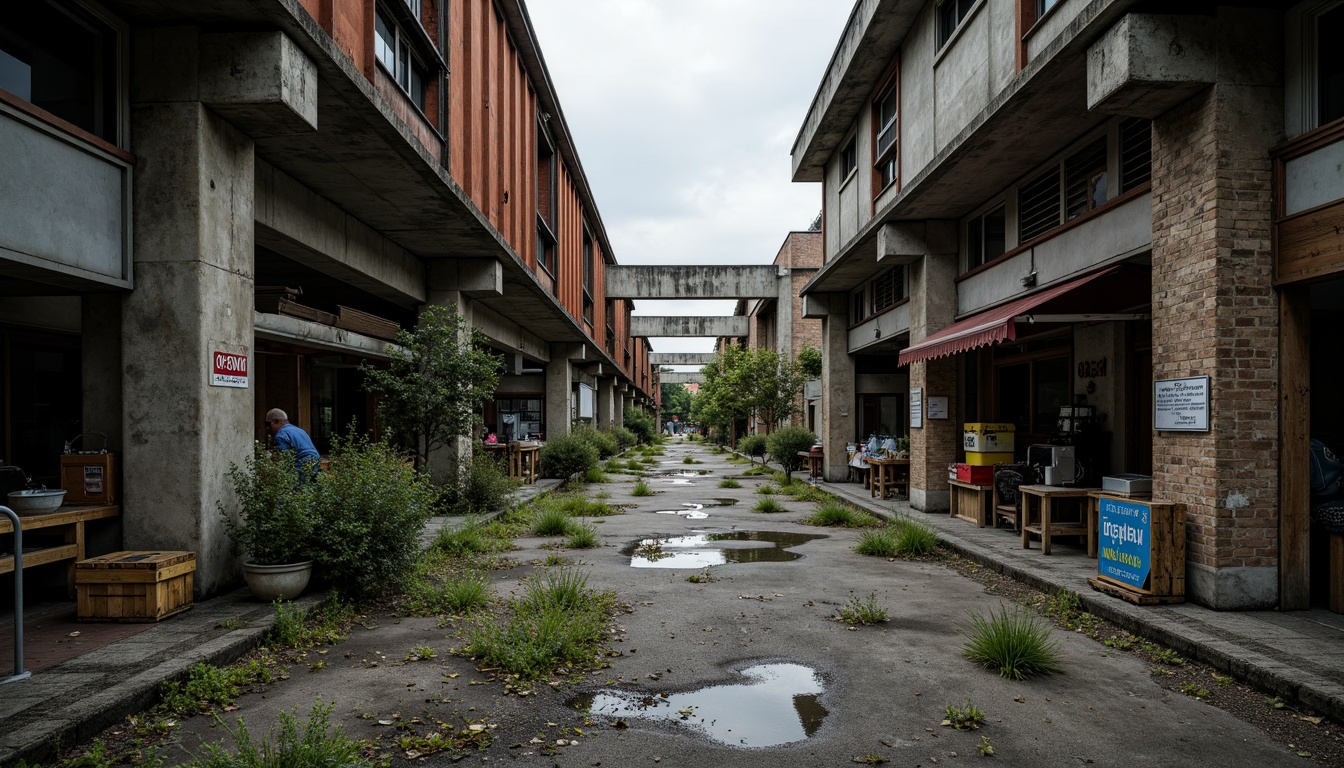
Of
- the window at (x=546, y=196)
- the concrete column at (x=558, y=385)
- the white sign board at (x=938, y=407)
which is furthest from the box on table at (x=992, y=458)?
the concrete column at (x=558, y=385)

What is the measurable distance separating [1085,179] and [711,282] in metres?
23.2

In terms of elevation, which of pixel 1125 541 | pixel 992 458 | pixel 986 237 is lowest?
pixel 1125 541

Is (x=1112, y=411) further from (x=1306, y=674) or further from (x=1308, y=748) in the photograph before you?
(x=1308, y=748)

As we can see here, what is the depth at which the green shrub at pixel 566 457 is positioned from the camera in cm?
1958

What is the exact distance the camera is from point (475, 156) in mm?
13375

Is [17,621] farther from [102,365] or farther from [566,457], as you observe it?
[566,457]

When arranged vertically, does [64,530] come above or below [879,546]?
above

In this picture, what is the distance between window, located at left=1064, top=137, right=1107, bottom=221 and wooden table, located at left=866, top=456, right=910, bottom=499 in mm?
7251

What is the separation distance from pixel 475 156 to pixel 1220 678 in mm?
12249

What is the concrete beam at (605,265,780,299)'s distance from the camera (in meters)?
32.1

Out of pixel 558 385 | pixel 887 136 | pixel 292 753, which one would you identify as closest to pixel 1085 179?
pixel 887 136

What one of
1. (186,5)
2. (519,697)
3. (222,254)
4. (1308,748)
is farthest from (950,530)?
(186,5)

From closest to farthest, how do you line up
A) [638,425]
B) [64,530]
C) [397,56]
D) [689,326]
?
1. [64,530]
2. [397,56]
3. [689,326]
4. [638,425]

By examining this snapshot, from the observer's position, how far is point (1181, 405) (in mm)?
6797
